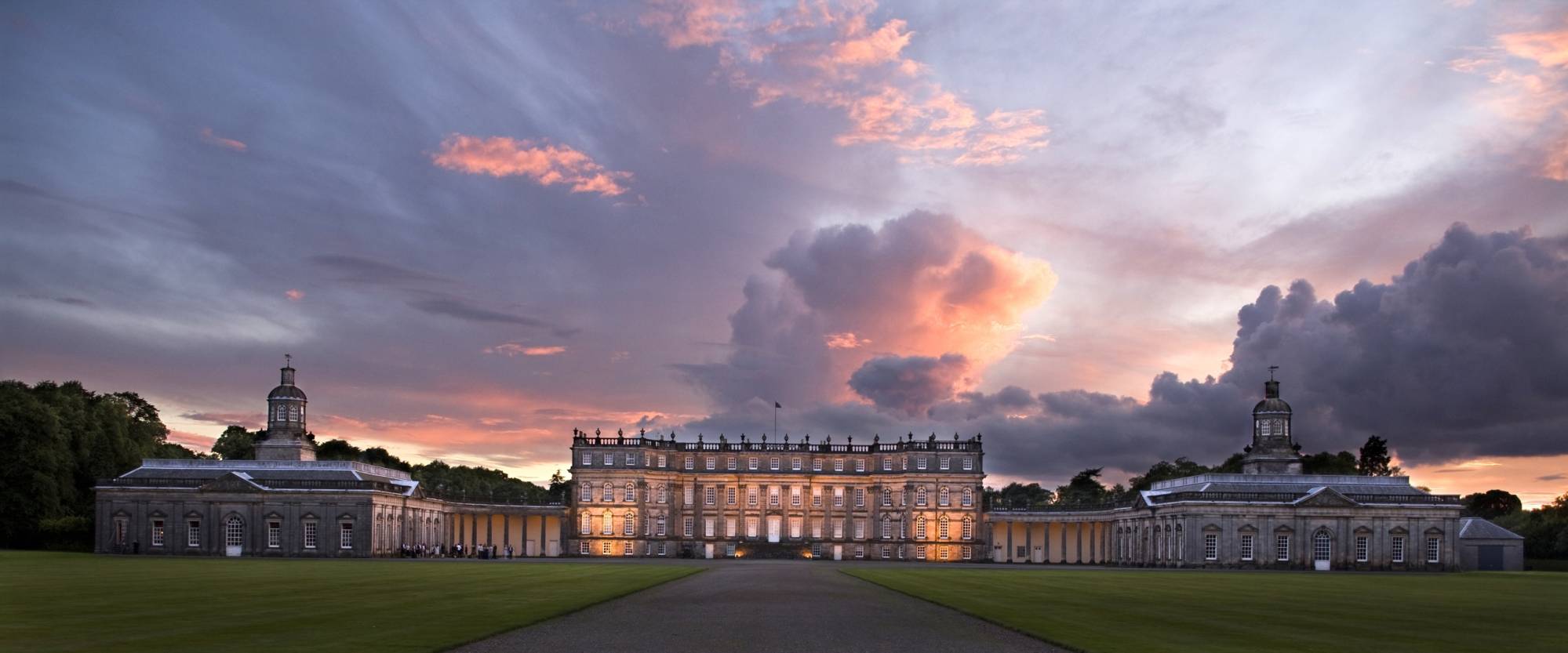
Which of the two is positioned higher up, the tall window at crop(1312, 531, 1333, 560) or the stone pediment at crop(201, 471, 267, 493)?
the stone pediment at crop(201, 471, 267, 493)

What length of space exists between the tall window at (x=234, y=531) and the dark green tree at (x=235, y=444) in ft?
115

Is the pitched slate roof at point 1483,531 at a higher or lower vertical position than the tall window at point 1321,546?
higher

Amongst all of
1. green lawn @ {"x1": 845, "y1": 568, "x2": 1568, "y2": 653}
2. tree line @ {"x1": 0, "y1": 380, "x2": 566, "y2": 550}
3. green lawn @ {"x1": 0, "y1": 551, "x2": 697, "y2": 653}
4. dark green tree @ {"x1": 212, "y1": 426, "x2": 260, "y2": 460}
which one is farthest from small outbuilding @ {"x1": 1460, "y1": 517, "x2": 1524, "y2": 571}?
dark green tree @ {"x1": 212, "y1": 426, "x2": 260, "y2": 460}

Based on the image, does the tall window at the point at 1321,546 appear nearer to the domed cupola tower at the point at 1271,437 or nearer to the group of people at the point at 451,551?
the domed cupola tower at the point at 1271,437

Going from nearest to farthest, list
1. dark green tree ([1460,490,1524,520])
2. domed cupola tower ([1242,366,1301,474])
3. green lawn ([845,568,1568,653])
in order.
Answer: green lawn ([845,568,1568,653]) < domed cupola tower ([1242,366,1301,474]) < dark green tree ([1460,490,1524,520])

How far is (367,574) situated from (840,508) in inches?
3377

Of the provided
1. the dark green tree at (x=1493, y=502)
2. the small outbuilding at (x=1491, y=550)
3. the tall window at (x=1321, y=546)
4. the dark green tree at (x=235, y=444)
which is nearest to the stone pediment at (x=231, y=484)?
the dark green tree at (x=235, y=444)

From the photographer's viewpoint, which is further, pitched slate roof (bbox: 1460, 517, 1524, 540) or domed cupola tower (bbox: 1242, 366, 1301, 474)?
domed cupola tower (bbox: 1242, 366, 1301, 474)

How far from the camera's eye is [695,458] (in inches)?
5231

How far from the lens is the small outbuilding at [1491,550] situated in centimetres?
9256

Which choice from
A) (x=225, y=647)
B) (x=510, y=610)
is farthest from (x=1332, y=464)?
(x=225, y=647)

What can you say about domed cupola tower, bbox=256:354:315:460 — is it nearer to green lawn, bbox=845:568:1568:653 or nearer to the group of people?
the group of people

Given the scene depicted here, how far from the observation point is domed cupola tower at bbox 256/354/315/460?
101938 mm

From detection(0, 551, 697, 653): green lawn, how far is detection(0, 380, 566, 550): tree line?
3412 centimetres
